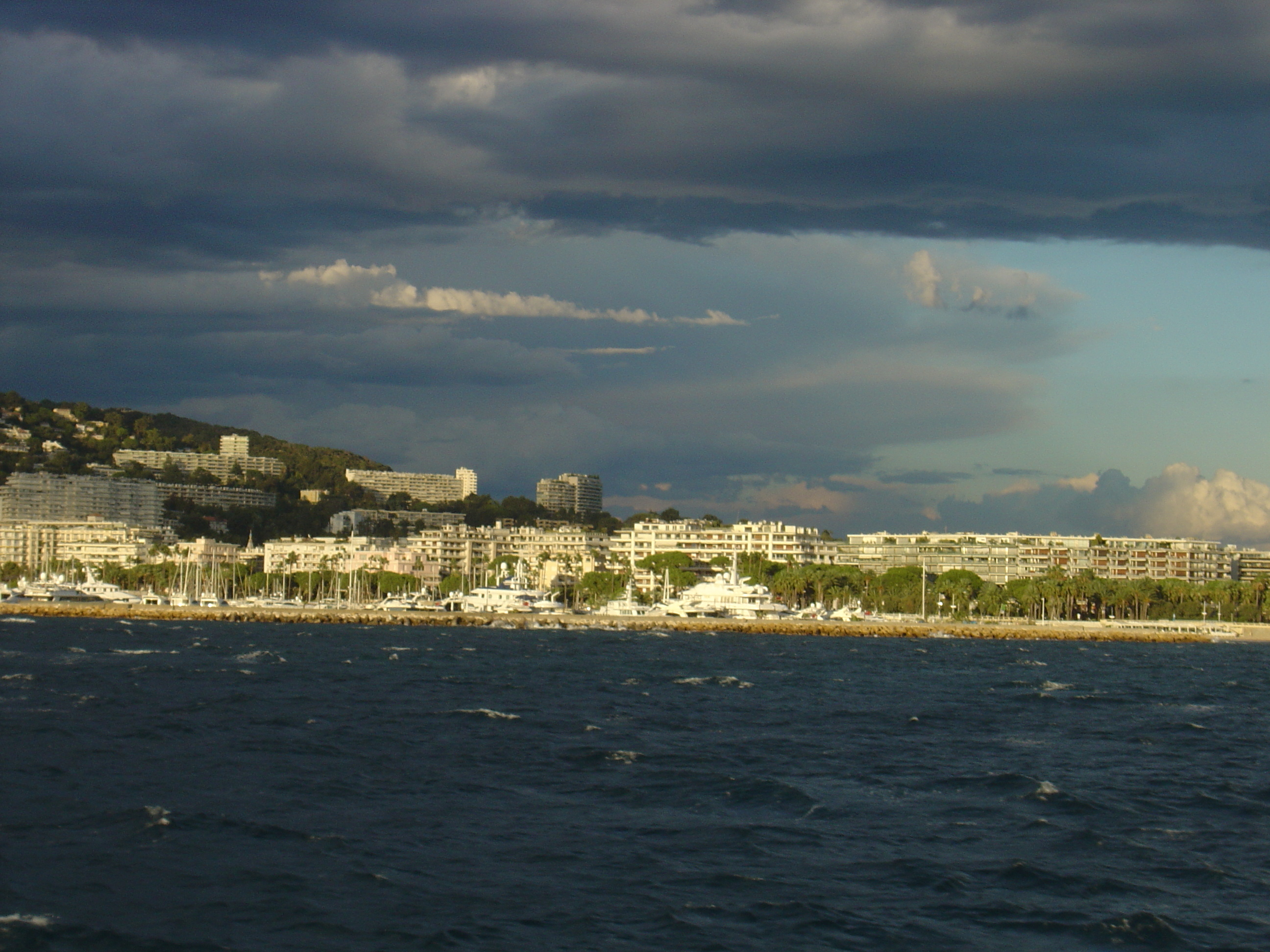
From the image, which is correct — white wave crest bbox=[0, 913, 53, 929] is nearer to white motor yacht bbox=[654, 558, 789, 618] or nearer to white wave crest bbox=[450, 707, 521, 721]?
white wave crest bbox=[450, 707, 521, 721]

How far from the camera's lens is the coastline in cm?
14575

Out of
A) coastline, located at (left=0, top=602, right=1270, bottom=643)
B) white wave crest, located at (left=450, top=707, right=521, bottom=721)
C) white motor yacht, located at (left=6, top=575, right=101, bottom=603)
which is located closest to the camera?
white wave crest, located at (left=450, top=707, right=521, bottom=721)

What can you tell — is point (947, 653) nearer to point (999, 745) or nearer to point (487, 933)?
point (999, 745)

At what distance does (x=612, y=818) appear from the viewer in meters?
32.3

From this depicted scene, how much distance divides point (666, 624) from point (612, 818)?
116169 mm

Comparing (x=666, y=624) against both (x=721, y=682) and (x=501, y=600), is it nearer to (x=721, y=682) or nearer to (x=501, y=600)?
(x=501, y=600)

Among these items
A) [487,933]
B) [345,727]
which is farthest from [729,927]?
[345,727]

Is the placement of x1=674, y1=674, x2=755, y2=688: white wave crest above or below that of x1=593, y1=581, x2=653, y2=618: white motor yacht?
above

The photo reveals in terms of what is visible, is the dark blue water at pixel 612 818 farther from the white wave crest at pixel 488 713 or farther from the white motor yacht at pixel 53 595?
the white motor yacht at pixel 53 595

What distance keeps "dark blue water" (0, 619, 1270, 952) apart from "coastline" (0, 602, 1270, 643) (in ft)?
259

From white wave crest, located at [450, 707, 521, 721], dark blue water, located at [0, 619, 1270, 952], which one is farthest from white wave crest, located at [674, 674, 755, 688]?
white wave crest, located at [450, 707, 521, 721]

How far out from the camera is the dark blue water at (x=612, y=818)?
23.6m

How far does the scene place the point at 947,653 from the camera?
110250 mm

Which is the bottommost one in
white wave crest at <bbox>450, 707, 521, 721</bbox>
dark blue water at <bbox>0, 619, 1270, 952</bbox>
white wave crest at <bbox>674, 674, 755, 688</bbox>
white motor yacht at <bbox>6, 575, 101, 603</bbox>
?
white motor yacht at <bbox>6, 575, 101, 603</bbox>
